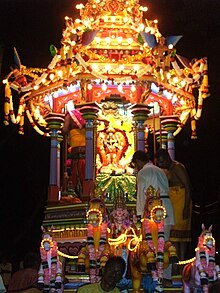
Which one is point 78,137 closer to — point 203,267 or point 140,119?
point 140,119

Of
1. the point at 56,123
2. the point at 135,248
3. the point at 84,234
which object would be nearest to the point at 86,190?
the point at 84,234

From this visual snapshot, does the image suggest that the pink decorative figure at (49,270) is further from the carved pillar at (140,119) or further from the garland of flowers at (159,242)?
the carved pillar at (140,119)

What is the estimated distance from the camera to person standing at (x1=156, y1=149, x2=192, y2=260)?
10250 mm

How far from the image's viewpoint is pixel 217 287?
4531 millimetres

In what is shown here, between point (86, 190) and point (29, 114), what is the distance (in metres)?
2.75

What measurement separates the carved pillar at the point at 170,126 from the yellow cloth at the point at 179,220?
9.12 ft

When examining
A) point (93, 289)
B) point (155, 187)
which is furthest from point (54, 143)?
point (93, 289)

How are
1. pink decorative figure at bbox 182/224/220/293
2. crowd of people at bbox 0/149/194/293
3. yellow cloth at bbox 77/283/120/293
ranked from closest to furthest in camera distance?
yellow cloth at bbox 77/283/120/293 → crowd of people at bbox 0/149/194/293 → pink decorative figure at bbox 182/224/220/293

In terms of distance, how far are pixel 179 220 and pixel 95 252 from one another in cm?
215

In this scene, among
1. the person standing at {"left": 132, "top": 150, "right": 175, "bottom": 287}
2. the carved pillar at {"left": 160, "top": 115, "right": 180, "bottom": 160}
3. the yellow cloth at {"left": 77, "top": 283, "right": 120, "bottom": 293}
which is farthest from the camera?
the carved pillar at {"left": 160, "top": 115, "right": 180, "bottom": 160}

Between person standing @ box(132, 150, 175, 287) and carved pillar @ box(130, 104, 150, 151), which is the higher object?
carved pillar @ box(130, 104, 150, 151)

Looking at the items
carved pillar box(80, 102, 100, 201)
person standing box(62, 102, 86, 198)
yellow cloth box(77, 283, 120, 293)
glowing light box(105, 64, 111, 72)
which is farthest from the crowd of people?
person standing box(62, 102, 86, 198)

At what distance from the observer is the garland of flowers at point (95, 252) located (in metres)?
8.61

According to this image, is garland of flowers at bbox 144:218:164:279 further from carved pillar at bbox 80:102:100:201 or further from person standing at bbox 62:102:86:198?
person standing at bbox 62:102:86:198
